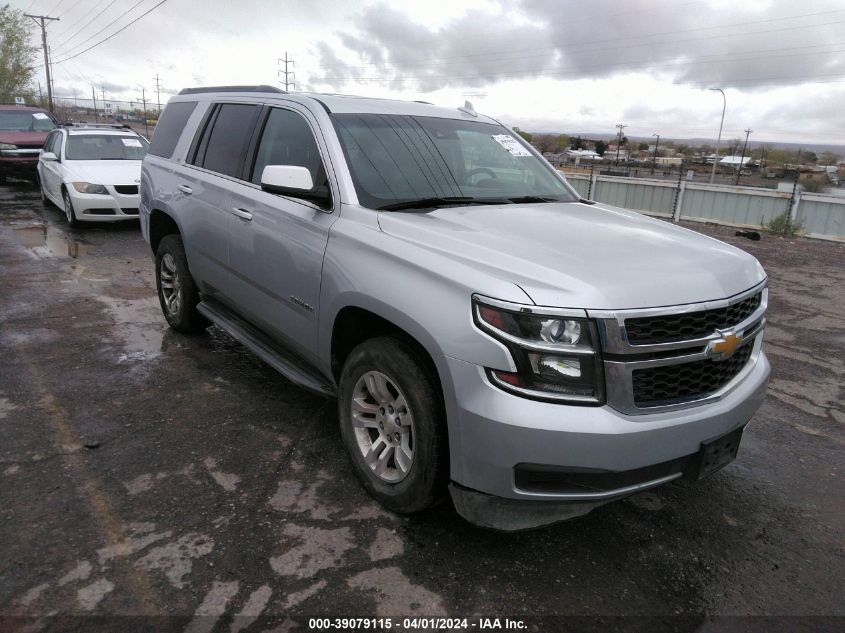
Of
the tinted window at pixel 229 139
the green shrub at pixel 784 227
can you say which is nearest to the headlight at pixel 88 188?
the tinted window at pixel 229 139

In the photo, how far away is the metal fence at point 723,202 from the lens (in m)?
13.9

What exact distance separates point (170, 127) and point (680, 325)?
4.70 metres

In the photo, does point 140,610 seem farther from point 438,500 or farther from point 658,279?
point 658,279

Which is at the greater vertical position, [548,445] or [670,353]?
[670,353]

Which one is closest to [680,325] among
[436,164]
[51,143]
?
[436,164]

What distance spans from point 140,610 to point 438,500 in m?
1.25

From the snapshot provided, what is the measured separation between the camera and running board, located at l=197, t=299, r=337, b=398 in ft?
11.3

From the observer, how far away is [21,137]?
51.1ft

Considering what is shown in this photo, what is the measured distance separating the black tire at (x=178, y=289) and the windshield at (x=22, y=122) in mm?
14128

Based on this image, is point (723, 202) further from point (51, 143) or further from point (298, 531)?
point (298, 531)

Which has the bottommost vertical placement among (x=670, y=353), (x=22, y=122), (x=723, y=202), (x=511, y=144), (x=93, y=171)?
(x=723, y=202)

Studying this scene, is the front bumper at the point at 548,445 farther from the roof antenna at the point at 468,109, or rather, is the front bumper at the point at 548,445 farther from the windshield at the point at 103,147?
the windshield at the point at 103,147

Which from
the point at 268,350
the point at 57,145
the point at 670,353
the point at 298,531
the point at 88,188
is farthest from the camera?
the point at 57,145

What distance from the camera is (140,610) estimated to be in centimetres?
233
